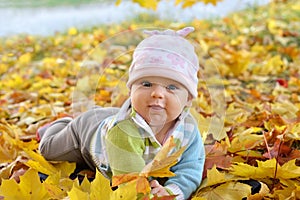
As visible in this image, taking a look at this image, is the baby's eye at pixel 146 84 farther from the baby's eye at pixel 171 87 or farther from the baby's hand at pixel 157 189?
the baby's hand at pixel 157 189

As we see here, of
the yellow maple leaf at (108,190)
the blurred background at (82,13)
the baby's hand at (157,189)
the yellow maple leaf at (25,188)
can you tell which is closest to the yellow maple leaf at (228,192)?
the baby's hand at (157,189)

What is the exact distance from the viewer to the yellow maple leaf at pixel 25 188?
1433mm

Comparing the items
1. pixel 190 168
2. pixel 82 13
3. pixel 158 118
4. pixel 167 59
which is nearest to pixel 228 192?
pixel 190 168

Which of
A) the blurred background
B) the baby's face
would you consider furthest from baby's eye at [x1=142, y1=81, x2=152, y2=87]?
the blurred background

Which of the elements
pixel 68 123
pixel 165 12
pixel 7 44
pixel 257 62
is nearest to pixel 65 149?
pixel 68 123

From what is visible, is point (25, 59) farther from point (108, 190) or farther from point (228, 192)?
point (108, 190)

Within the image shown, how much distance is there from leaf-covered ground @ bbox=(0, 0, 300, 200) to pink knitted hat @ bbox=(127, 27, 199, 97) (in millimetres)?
133

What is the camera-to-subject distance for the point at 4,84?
3.80m

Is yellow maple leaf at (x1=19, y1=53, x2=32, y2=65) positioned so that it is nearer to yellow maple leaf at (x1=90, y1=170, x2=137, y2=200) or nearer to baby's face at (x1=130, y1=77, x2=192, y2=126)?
baby's face at (x1=130, y1=77, x2=192, y2=126)

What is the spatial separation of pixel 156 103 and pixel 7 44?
171 inches

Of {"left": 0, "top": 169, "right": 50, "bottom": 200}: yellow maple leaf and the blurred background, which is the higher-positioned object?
{"left": 0, "top": 169, "right": 50, "bottom": 200}: yellow maple leaf

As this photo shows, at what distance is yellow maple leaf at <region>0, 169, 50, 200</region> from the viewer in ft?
4.70

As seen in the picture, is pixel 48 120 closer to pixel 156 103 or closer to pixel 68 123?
pixel 68 123

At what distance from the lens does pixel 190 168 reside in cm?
165
